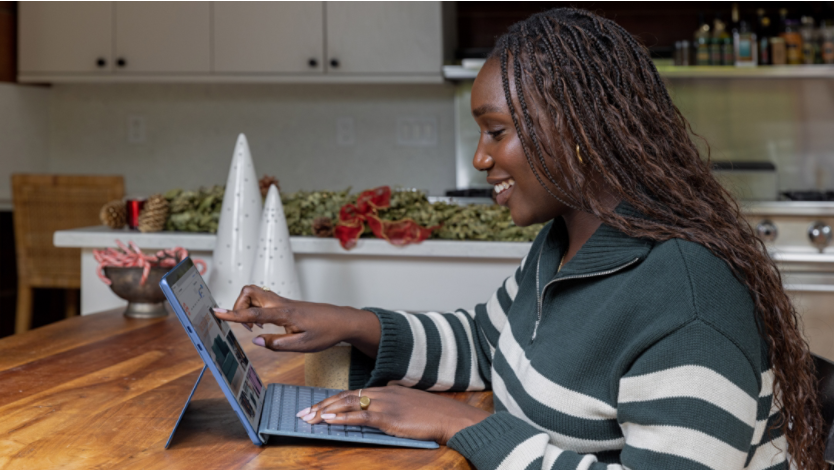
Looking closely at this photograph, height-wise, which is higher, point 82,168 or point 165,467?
point 82,168

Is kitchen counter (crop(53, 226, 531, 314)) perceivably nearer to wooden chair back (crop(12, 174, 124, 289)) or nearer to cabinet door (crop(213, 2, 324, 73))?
wooden chair back (crop(12, 174, 124, 289))

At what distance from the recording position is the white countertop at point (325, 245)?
192 cm

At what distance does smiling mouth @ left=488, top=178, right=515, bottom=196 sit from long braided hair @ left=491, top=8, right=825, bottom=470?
45mm

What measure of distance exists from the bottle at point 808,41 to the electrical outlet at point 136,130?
3.02 m

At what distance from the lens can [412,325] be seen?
113cm

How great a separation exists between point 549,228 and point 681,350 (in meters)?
0.34

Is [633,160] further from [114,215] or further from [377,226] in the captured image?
[114,215]

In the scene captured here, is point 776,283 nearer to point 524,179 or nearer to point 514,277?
point 524,179

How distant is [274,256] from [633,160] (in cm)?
101

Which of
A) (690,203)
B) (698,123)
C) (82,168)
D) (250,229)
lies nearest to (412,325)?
(690,203)

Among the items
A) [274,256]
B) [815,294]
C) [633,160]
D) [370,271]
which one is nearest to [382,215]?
[370,271]

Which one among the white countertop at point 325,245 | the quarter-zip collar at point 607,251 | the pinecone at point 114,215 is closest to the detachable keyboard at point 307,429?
the quarter-zip collar at point 607,251

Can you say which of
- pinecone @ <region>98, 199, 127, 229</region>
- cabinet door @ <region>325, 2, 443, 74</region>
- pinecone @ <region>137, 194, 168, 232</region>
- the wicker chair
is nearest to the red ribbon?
pinecone @ <region>137, 194, 168, 232</region>

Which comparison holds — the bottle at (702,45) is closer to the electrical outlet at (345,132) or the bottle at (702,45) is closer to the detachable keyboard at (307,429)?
the electrical outlet at (345,132)
